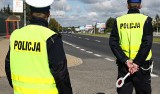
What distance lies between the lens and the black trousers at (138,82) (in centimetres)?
564

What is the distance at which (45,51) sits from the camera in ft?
11.8

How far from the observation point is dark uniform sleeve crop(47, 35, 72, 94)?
140 inches

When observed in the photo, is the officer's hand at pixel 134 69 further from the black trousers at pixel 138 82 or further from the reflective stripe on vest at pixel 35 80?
the reflective stripe on vest at pixel 35 80

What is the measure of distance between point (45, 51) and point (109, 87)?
7.29 meters

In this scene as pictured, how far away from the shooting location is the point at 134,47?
573cm

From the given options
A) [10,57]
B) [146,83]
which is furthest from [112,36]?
[10,57]

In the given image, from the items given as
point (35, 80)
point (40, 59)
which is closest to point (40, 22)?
point (40, 59)

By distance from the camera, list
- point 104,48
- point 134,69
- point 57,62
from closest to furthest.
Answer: point 57,62 → point 134,69 → point 104,48

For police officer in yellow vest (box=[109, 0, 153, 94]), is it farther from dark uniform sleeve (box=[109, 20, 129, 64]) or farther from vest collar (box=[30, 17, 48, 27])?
vest collar (box=[30, 17, 48, 27])

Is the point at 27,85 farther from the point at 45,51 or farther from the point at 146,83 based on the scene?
the point at 146,83

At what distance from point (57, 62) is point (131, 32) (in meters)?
2.38

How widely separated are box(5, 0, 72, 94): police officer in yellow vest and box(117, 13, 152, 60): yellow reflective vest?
7.24ft

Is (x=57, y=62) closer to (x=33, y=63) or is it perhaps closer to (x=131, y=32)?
(x=33, y=63)

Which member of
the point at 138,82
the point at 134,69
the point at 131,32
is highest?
the point at 131,32
